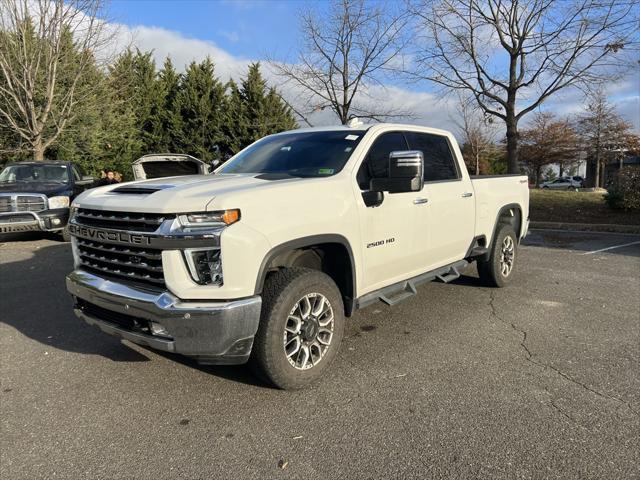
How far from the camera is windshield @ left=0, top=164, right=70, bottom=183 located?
1059cm

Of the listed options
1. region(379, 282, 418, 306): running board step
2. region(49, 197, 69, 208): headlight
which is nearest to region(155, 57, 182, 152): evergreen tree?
region(49, 197, 69, 208): headlight

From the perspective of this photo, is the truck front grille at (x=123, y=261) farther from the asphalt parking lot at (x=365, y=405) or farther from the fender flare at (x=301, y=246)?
the asphalt parking lot at (x=365, y=405)

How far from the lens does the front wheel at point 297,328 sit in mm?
3031

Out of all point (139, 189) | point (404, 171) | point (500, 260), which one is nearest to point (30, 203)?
point (139, 189)

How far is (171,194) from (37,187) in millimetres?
8642

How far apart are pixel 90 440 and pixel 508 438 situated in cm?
248

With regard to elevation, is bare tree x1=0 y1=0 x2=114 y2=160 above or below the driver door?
above

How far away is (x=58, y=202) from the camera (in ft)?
31.7

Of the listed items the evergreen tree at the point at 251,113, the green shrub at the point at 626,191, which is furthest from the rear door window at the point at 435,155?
the evergreen tree at the point at 251,113

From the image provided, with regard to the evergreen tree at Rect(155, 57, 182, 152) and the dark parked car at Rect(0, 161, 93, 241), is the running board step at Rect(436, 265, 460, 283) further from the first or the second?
the evergreen tree at Rect(155, 57, 182, 152)

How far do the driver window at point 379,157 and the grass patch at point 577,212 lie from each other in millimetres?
10041

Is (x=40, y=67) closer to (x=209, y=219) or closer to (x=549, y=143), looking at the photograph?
(x=209, y=219)

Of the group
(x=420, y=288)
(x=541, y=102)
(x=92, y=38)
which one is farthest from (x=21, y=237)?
(x=541, y=102)

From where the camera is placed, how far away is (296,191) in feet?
10.4
